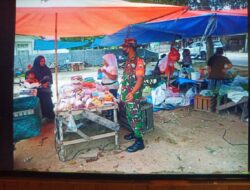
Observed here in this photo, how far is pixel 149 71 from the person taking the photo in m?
2.28

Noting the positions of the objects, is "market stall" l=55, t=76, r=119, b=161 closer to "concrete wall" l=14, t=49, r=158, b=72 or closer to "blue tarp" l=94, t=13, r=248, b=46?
"concrete wall" l=14, t=49, r=158, b=72

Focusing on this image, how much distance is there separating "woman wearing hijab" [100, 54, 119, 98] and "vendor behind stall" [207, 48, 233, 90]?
0.74m

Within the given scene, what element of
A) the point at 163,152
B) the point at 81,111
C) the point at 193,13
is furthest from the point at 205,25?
the point at 81,111

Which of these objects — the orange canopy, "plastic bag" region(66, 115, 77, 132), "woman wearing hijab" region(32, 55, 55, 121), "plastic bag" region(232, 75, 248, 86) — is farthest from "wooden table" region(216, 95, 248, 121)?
"woman wearing hijab" region(32, 55, 55, 121)

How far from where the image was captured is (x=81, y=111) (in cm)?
227

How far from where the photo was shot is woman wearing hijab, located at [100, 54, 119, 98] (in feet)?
7.40

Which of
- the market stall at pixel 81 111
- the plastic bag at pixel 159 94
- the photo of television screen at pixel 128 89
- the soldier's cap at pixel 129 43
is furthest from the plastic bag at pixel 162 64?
the market stall at pixel 81 111

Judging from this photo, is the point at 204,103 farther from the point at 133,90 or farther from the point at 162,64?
the point at 133,90

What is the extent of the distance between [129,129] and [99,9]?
979 mm

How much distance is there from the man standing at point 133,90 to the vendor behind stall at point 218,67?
1.73ft

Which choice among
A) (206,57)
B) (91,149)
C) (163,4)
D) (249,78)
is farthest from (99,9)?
(249,78)

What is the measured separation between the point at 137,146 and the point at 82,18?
1.10 metres

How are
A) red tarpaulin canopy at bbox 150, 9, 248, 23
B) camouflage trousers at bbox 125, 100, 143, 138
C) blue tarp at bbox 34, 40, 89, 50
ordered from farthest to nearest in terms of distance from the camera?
camouflage trousers at bbox 125, 100, 143, 138, blue tarp at bbox 34, 40, 89, 50, red tarpaulin canopy at bbox 150, 9, 248, 23

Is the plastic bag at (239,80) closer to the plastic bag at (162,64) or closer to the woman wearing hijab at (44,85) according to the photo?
the plastic bag at (162,64)
